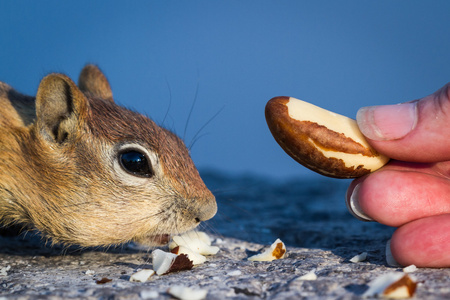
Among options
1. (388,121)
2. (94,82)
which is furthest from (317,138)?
(94,82)

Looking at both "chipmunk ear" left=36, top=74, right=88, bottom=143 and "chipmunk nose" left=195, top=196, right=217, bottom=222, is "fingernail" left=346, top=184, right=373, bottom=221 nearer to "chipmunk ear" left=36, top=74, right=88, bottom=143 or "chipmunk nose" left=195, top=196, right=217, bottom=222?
"chipmunk nose" left=195, top=196, right=217, bottom=222

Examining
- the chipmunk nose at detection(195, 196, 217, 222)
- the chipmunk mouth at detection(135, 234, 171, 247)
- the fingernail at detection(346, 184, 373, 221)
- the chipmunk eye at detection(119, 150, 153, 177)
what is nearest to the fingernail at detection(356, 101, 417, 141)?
the fingernail at detection(346, 184, 373, 221)

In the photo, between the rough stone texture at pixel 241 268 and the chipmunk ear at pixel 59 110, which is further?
the chipmunk ear at pixel 59 110

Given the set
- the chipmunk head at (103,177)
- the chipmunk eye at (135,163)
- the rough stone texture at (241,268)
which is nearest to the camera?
the rough stone texture at (241,268)

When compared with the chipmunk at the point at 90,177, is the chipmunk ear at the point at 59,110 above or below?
above

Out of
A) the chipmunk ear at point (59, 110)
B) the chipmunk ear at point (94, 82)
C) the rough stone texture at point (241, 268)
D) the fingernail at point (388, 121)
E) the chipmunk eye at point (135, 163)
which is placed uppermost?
the chipmunk ear at point (94, 82)

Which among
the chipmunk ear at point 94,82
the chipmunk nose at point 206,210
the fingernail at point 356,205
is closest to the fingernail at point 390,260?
the fingernail at point 356,205

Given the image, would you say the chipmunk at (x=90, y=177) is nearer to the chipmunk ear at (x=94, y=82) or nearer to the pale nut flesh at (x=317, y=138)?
the pale nut flesh at (x=317, y=138)
